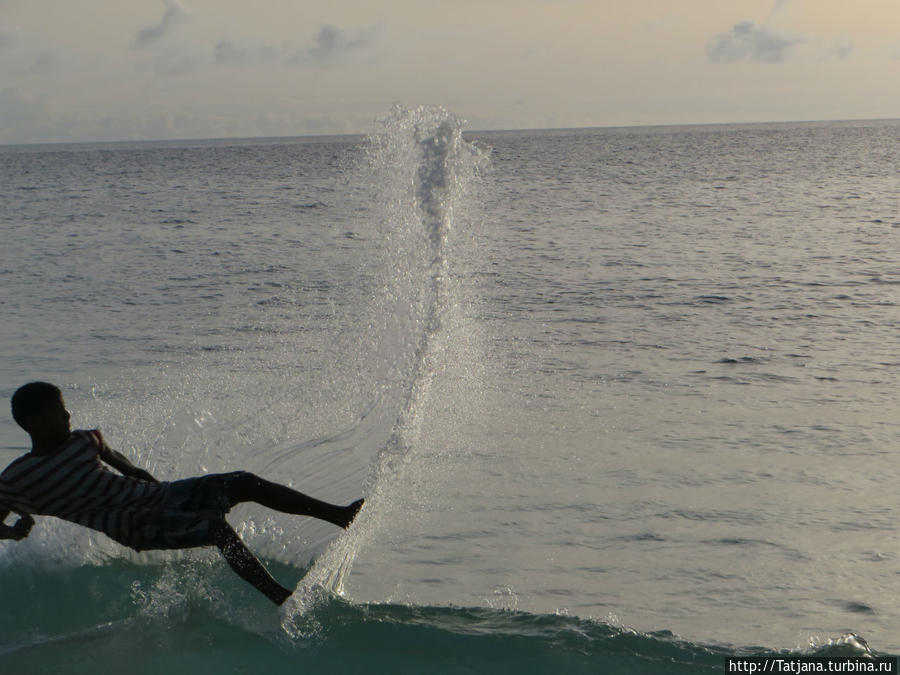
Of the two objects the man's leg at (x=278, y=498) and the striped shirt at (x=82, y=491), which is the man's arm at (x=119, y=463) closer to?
the striped shirt at (x=82, y=491)

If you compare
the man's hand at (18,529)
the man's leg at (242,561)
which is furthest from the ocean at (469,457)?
the man's hand at (18,529)

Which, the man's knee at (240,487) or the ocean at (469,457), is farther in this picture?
the ocean at (469,457)

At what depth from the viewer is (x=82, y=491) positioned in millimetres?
4672

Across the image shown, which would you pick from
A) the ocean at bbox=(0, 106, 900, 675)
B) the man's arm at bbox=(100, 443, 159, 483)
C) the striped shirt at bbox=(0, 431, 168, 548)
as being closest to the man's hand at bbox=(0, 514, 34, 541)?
the striped shirt at bbox=(0, 431, 168, 548)

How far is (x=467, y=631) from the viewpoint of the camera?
17.5ft

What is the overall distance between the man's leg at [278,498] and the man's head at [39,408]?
941mm

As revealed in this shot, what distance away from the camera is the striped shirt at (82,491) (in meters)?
4.59

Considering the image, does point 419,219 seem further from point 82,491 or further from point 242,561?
point 82,491

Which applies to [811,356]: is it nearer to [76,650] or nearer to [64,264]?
[76,650]

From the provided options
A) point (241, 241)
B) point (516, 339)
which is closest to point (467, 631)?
point (516, 339)

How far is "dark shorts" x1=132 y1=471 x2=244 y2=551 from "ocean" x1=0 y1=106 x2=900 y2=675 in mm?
634

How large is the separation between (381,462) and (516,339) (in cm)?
761

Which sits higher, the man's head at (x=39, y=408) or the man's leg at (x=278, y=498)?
the man's head at (x=39, y=408)

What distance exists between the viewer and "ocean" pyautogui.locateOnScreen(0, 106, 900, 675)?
5375 millimetres
